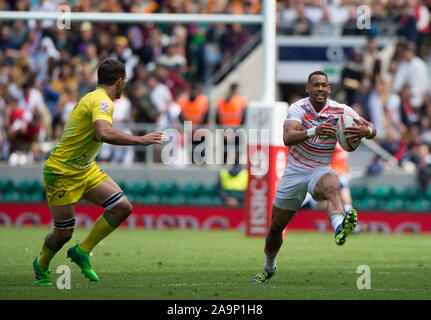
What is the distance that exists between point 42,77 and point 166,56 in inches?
122

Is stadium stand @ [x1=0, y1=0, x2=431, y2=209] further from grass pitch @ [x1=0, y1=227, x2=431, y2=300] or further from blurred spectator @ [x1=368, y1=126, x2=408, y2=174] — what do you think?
grass pitch @ [x1=0, y1=227, x2=431, y2=300]

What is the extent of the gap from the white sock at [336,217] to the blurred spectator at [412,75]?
38.3ft

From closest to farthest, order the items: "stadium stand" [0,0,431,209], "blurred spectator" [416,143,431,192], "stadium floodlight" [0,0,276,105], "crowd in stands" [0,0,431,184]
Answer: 1. "stadium floodlight" [0,0,276,105]
2. "blurred spectator" [416,143,431,192]
3. "stadium stand" [0,0,431,209]
4. "crowd in stands" [0,0,431,184]

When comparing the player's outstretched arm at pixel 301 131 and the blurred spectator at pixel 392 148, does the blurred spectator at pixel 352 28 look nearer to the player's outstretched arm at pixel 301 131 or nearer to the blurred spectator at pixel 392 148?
the blurred spectator at pixel 392 148

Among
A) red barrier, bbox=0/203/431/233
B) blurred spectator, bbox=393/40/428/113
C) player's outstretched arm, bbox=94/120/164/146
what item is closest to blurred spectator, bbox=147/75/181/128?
red barrier, bbox=0/203/431/233

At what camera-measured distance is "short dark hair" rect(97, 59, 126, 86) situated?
9195 mm

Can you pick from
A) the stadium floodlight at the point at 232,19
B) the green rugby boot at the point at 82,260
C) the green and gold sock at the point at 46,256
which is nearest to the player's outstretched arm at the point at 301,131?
the green rugby boot at the point at 82,260

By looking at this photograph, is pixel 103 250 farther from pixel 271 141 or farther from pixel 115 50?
pixel 115 50

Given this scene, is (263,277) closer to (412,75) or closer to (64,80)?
(412,75)

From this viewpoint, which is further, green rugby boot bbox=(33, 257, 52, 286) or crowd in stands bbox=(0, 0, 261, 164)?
crowd in stands bbox=(0, 0, 261, 164)

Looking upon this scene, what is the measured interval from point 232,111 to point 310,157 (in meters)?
10.8

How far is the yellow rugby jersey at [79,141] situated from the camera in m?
9.07

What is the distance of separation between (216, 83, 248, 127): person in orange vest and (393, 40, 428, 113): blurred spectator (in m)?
3.58

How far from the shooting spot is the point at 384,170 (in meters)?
19.6
